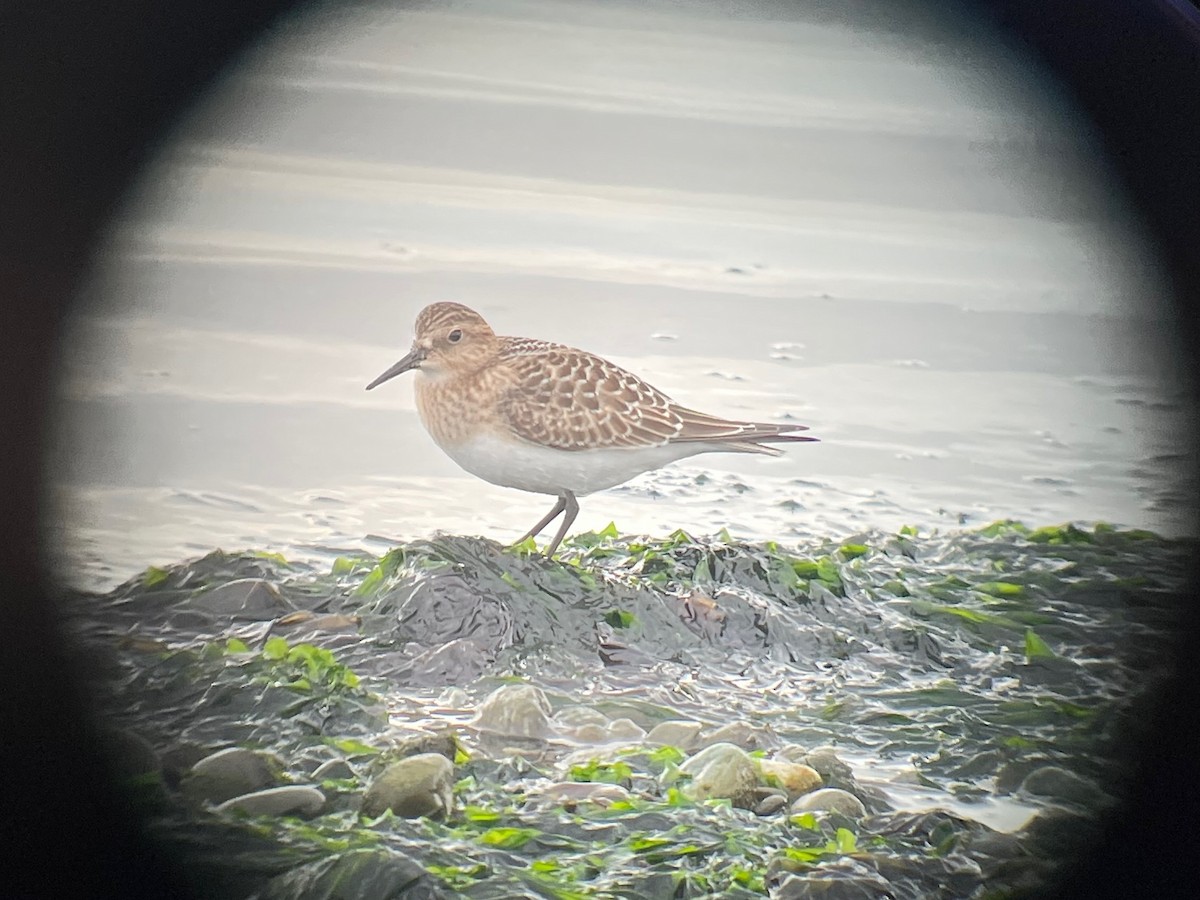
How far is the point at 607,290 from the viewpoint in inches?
58.9

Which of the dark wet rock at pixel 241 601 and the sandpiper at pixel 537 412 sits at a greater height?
the sandpiper at pixel 537 412

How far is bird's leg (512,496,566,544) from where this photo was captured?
58.9 inches

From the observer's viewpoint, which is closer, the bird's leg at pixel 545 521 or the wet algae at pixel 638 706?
the wet algae at pixel 638 706

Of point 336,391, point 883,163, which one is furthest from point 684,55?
point 336,391

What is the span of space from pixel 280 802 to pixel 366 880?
0.48 feet

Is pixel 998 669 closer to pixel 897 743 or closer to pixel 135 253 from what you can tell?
Answer: pixel 897 743

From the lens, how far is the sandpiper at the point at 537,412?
1463mm

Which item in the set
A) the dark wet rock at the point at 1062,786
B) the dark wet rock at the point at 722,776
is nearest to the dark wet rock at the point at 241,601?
the dark wet rock at the point at 722,776

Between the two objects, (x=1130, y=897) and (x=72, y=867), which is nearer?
(x=72, y=867)

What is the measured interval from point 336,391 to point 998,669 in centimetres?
96

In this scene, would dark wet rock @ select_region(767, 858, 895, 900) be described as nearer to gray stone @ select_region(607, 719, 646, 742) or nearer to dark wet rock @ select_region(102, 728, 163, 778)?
gray stone @ select_region(607, 719, 646, 742)

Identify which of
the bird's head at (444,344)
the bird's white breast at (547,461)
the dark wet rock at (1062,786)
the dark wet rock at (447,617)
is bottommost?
the dark wet rock at (1062,786)

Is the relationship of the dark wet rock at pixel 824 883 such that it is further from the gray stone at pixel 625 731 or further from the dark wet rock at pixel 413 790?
the dark wet rock at pixel 413 790

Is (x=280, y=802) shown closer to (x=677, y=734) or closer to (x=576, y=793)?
(x=576, y=793)
